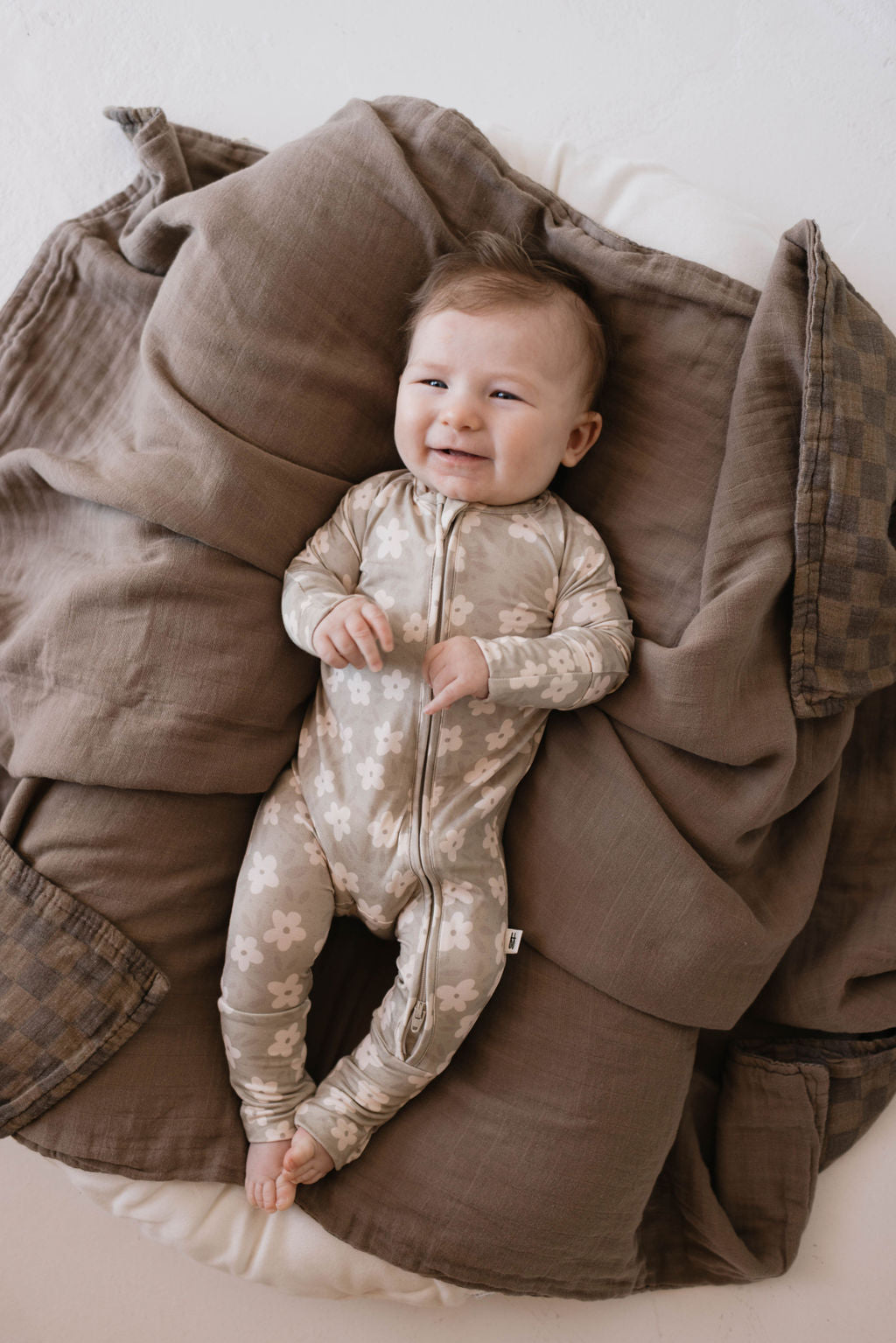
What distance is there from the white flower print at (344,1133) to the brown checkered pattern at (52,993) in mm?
283

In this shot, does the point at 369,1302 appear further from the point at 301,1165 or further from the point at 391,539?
the point at 391,539

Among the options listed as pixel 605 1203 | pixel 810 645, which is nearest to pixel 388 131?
pixel 810 645

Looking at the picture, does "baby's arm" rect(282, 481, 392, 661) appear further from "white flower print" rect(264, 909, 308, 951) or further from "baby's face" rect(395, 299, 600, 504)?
"white flower print" rect(264, 909, 308, 951)

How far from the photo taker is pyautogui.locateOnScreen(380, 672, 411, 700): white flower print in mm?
1243

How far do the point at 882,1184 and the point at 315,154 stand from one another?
5.14 ft

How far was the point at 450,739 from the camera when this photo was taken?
49.1 inches

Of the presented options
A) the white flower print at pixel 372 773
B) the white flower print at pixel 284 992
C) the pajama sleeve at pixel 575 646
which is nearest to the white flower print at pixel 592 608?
the pajama sleeve at pixel 575 646

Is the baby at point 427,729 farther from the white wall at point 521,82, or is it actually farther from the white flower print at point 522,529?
the white wall at point 521,82

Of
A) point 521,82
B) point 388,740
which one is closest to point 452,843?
point 388,740

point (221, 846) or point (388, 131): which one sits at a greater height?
point (388, 131)

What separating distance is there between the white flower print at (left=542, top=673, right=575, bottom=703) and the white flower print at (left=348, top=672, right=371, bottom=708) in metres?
0.23

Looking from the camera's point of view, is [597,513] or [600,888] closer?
[600,888]

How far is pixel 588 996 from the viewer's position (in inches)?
50.9

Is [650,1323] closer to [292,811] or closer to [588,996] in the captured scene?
[588,996]
